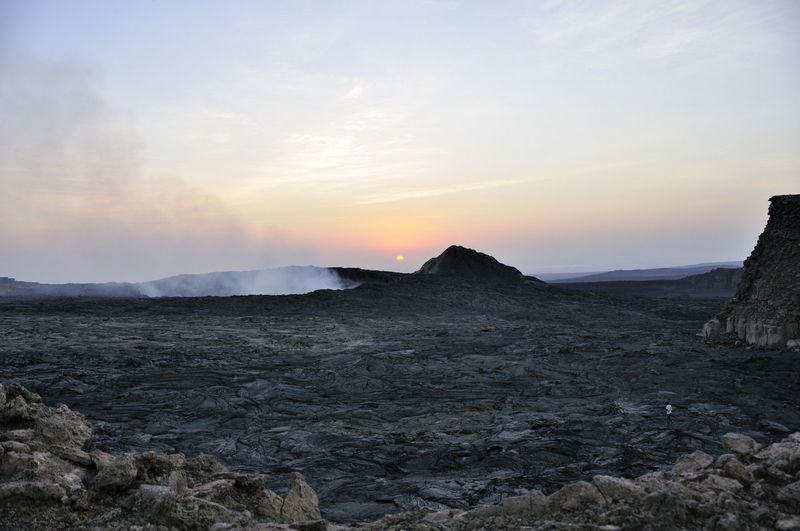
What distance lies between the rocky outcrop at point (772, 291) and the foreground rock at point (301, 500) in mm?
12918

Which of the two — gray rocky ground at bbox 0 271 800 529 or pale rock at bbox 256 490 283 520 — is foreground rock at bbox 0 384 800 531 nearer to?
pale rock at bbox 256 490 283 520

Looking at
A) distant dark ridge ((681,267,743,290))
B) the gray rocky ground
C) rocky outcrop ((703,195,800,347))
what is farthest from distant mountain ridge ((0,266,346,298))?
distant dark ridge ((681,267,743,290))

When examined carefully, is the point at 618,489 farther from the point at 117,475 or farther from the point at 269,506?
the point at 117,475

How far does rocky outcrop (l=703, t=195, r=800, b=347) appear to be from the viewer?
1530cm

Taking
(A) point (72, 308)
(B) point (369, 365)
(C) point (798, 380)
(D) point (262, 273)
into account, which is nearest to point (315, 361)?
(B) point (369, 365)

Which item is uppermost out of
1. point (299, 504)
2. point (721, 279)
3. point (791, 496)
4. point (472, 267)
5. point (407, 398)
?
point (472, 267)

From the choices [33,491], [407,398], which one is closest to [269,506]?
[33,491]

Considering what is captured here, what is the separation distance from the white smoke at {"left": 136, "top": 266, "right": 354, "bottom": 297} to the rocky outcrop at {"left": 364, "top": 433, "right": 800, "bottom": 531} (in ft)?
161

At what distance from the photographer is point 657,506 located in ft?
12.1

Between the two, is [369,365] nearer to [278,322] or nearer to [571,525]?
[571,525]

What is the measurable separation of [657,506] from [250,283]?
60852mm

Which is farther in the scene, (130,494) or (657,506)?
(130,494)

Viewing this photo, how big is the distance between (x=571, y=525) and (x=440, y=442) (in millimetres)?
4760

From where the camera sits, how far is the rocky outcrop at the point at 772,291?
1530 cm
